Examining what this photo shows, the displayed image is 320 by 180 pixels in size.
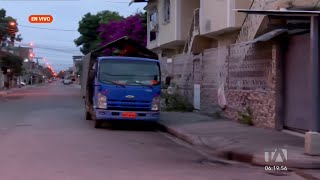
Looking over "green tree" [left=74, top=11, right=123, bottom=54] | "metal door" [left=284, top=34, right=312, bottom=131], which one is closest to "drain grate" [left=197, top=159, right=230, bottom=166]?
"metal door" [left=284, top=34, right=312, bottom=131]

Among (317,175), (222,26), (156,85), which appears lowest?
(317,175)

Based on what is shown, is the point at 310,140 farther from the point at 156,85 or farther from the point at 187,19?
the point at 187,19

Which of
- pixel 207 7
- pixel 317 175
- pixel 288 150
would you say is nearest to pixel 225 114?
pixel 207 7

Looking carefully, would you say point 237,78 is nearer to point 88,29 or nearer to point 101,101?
point 101,101

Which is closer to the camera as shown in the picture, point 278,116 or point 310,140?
point 310,140

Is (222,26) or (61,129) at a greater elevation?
(222,26)

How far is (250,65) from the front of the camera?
60.6 ft

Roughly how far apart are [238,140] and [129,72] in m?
5.31

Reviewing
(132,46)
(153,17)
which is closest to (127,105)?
(132,46)

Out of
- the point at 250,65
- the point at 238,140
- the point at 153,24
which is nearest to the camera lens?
the point at 238,140

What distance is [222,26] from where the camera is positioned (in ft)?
74.8

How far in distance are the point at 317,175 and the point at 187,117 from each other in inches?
500

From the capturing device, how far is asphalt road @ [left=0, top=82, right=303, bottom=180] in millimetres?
9711

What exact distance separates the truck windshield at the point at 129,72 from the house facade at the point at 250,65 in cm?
326
